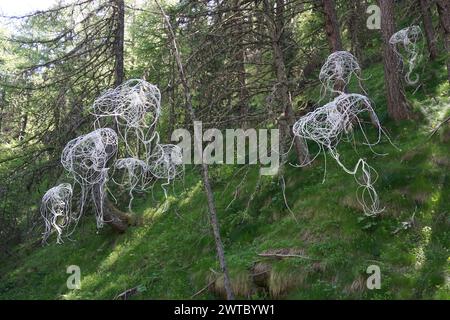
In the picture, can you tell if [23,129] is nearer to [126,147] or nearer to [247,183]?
[247,183]

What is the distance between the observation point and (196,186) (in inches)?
582

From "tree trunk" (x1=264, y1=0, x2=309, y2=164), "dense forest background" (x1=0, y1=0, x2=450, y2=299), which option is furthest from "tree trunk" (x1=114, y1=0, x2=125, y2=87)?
"tree trunk" (x1=264, y1=0, x2=309, y2=164)

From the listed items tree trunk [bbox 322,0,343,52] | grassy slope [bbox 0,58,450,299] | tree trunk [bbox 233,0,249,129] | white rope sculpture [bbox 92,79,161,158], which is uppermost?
tree trunk [bbox 322,0,343,52]

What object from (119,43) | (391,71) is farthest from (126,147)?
(391,71)

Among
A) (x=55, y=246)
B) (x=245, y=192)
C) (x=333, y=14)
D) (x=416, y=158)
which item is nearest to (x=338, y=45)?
(x=333, y=14)

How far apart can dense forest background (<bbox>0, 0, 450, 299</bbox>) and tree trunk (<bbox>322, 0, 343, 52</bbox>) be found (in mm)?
35

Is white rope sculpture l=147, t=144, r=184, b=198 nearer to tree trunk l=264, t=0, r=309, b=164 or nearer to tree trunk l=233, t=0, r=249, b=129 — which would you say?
tree trunk l=233, t=0, r=249, b=129

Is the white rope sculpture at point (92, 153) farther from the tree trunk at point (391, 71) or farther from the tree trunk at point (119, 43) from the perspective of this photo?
the tree trunk at point (391, 71)

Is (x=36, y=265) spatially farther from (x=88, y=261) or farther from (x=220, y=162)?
(x=220, y=162)

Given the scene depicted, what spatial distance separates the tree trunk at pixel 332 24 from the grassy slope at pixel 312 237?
2.10 m

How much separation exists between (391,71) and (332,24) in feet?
5.94

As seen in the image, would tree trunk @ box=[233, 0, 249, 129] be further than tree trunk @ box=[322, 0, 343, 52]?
No

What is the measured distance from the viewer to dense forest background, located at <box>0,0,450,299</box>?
318 inches
